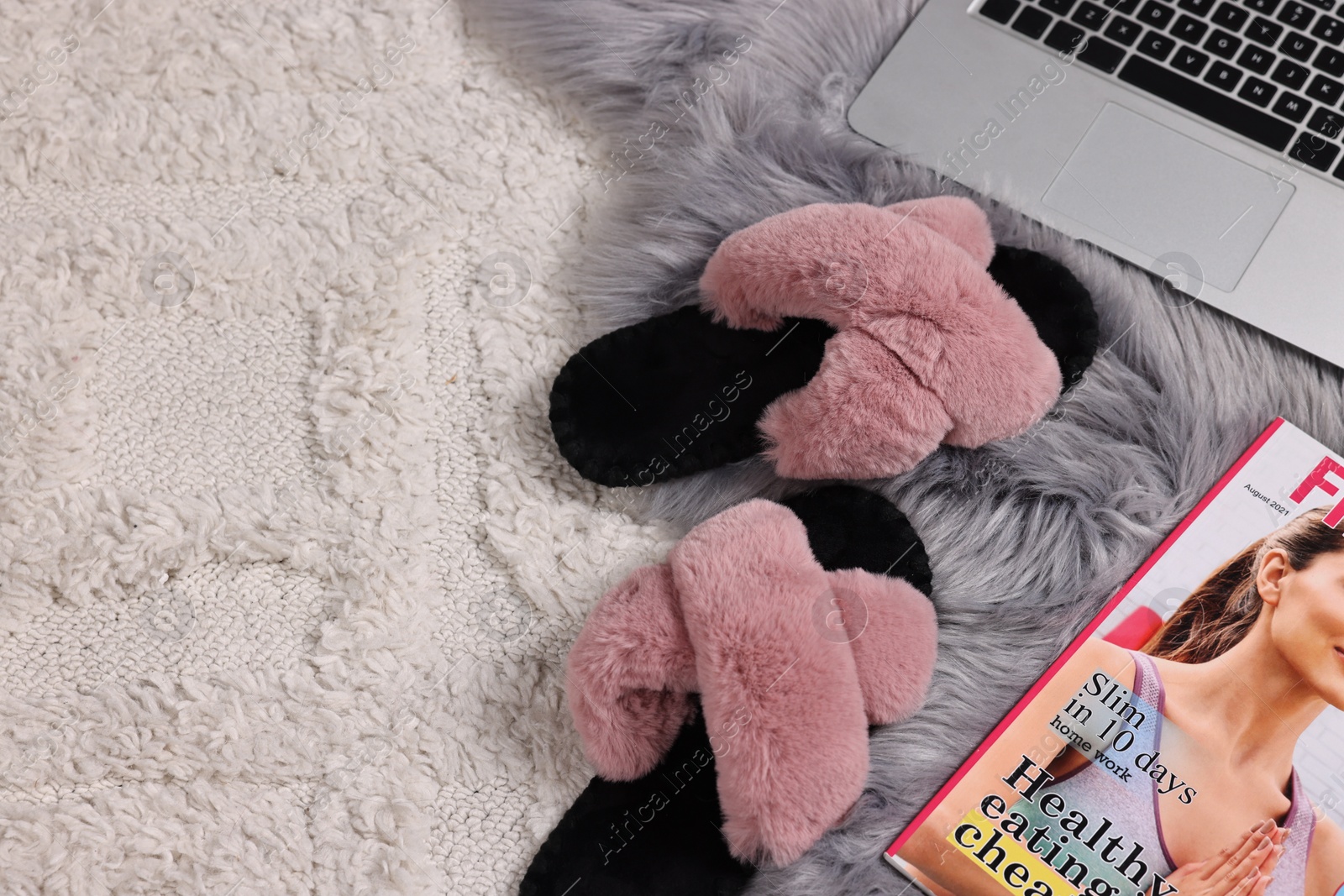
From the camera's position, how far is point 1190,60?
64 cm

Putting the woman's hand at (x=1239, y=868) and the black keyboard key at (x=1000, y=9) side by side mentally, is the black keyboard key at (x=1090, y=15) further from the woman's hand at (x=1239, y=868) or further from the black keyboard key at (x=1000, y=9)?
the woman's hand at (x=1239, y=868)

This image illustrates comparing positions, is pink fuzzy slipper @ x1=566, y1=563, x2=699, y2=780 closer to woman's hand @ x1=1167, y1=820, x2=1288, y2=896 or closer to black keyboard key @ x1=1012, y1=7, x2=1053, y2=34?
woman's hand @ x1=1167, y1=820, x2=1288, y2=896

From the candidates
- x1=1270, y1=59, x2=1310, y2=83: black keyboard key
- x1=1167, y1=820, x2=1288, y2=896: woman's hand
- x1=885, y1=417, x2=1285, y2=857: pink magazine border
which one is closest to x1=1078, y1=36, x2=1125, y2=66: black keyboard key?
x1=1270, y1=59, x2=1310, y2=83: black keyboard key

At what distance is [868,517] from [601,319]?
0.78ft

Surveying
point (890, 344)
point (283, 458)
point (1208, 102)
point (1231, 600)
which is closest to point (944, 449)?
point (890, 344)

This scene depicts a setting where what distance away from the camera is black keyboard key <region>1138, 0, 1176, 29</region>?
0.65 m

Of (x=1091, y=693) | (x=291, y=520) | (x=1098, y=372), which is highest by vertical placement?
(x=1098, y=372)

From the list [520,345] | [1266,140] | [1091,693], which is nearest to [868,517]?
[1091,693]

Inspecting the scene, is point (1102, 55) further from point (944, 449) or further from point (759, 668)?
point (759, 668)

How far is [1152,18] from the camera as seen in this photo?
0.65 meters

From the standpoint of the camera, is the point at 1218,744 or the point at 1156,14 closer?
the point at 1218,744

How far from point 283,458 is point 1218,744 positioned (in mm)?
629

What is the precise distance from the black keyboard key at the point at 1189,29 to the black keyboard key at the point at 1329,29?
0.07 m

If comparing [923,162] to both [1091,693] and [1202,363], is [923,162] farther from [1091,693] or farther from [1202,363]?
[1091,693]
